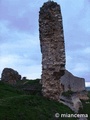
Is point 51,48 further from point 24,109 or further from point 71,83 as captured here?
point 71,83

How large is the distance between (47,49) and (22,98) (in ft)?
12.5

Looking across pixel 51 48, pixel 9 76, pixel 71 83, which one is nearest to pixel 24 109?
pixel 51 48

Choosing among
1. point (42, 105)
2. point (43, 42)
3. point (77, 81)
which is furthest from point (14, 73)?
point (42, 105)

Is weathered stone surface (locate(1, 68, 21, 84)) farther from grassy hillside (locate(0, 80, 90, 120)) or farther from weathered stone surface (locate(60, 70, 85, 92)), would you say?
grassy hillside (locate(0, 80, 90, 120))

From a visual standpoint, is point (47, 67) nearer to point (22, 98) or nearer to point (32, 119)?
point (22, 98)

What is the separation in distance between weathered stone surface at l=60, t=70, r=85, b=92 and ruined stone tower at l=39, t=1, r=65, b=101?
684 centimetres

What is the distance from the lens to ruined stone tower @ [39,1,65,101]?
14.9 metres

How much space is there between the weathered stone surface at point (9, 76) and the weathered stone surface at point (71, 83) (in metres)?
2.76

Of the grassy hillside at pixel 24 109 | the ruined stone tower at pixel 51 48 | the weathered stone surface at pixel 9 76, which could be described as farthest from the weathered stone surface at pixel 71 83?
the grassy hillside at pixel 24 109

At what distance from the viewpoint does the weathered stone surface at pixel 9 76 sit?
72.1ft

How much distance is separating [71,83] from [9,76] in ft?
15.0

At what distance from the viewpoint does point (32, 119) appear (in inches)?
398

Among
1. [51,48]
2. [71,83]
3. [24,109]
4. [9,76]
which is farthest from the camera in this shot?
[71,83]

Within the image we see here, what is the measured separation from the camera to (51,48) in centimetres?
1513
